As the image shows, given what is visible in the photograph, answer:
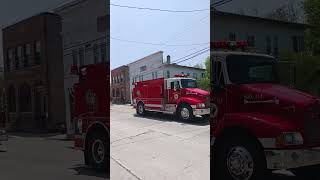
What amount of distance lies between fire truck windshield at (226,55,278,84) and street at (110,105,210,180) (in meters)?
0.32

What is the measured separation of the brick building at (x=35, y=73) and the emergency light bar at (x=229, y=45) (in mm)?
1127

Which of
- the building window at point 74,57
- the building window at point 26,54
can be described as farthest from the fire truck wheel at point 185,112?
the building window at point 26,54

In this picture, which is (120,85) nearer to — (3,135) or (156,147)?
(156,147)

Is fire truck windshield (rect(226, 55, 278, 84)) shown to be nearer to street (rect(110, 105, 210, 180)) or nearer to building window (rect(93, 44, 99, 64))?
street (rect(110, 105, 210, 180))

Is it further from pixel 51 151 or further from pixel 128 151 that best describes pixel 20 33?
pixel 128 151

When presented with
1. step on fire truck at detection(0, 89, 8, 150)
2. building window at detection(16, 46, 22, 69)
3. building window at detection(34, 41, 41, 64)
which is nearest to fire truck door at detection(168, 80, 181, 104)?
building window at detection(34, 41, 41, 64)

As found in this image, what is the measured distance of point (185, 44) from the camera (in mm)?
2834

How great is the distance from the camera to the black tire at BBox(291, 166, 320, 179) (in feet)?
8.64

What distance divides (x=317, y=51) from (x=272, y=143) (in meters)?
0.58

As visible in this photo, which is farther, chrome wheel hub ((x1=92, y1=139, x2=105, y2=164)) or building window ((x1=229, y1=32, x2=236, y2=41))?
chrome wheel hub ((x1=92, y1=139, x2=105, y2=164))

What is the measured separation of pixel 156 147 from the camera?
9.68 ft

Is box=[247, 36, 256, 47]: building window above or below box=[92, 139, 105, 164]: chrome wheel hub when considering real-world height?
above

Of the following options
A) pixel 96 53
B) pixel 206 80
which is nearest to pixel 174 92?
pixel 206 80

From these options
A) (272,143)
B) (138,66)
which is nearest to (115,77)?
(138,66)
